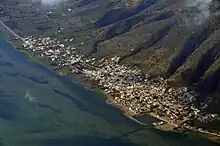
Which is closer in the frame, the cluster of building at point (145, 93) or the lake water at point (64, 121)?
the lake water at point (64, 121)

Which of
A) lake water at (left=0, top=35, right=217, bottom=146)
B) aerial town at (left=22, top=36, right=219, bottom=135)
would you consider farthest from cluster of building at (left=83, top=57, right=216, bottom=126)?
lake water at (left=0, top=35, right=217, bottom=146)

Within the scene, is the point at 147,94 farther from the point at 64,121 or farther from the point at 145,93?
the point at 64,121

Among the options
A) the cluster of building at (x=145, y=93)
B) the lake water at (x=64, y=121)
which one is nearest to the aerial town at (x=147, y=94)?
the cluster of building at (x=145, y=93)

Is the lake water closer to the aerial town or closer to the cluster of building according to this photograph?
the aerial town

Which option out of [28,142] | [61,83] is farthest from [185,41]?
[28,142]

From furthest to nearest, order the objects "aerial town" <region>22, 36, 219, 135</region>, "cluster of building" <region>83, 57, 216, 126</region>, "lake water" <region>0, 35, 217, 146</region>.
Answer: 1. "cluster of building" <region>83, 57, 216, 126</region>
2. "aerial town" <region>22, 36, 219, 135</region>
3. "lake water" <region>0, 35, 217, 146</region>

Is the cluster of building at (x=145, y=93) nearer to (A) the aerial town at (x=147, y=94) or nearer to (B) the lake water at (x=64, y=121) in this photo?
(A) the aerial town at (x=147, y=94)

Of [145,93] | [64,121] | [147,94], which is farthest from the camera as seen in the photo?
[145,93]

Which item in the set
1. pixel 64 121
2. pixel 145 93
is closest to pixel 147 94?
pixel 145 93

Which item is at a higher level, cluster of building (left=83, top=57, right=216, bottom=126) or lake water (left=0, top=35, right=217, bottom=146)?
cluster of building (left=83, top=57, right=216, bottom=126)
